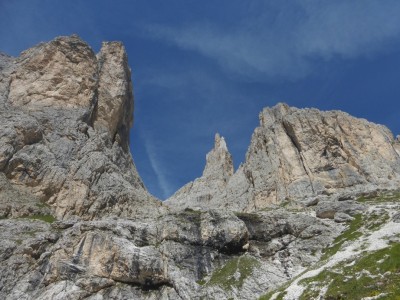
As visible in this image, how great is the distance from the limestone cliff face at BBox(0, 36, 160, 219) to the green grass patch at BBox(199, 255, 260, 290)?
3469 centimetres

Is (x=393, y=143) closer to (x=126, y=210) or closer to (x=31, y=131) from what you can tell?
(x=126, y=210)

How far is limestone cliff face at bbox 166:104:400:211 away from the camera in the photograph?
110 m

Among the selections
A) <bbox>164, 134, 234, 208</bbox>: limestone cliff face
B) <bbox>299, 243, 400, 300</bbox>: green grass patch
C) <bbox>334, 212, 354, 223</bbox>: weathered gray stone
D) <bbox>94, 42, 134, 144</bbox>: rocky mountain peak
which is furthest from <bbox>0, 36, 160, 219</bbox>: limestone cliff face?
<bbox>299, 243, 400, 300</bbox>: green grass patch

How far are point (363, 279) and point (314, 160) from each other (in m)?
79.3

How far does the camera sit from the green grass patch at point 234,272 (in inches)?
2297

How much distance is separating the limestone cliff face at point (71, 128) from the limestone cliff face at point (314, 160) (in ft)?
131

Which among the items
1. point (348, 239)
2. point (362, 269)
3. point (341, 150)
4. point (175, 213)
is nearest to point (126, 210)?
point (175, 213)

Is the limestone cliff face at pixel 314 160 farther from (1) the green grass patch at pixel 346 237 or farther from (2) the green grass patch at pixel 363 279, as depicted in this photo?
(2) the green grass patch at pixel 363 279

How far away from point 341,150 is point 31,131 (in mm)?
87402

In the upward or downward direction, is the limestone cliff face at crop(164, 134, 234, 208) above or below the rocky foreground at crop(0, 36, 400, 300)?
above

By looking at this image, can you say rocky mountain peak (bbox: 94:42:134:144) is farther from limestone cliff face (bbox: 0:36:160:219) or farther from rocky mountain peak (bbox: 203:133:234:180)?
rocky mountain peak (bbox: 203:133:234:180)

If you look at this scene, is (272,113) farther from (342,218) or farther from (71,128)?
(342,218)

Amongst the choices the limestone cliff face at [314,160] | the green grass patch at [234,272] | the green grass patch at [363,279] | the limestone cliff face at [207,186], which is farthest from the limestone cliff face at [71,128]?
the green grass patch at [363,279]

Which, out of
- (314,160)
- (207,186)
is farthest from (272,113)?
(207,186)
